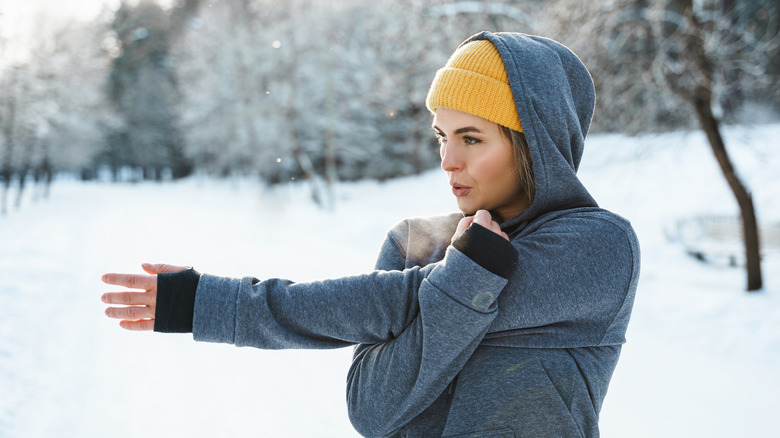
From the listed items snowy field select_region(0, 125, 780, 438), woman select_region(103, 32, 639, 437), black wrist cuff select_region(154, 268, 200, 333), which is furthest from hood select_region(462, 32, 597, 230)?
snowy field select_region(0, 125, 780, 438)

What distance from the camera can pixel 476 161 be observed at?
1355mm

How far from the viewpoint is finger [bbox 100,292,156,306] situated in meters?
1.13

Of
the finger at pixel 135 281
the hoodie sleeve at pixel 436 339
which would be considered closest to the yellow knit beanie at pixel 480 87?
the hoodie sleeve at pixel 436 339

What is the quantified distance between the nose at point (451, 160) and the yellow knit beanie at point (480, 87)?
0.36ft

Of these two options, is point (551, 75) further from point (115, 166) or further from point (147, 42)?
point (115, 166)

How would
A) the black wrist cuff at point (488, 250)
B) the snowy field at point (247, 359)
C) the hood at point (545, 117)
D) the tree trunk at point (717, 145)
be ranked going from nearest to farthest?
the black wrist cuff at point (488, 250) → the hood at point (545, 117) → the snowy field at point (247, 359) → the tree trunk at point (717, 145)

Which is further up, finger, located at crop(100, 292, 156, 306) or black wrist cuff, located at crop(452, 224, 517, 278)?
black wrist cuff, located at crop(452, 224, 517, 278)

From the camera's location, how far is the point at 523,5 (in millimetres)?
12828

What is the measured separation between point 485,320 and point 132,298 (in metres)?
0.77

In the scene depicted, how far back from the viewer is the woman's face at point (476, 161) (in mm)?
1353

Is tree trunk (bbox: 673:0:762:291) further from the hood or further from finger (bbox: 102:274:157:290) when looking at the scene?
finger (bbox: 102:274:157:290)

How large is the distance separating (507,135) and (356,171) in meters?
29.0

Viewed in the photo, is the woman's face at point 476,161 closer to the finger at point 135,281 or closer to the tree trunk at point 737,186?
the finger at point 135,281

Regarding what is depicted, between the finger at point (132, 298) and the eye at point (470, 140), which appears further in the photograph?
the eye at point (470, 140)
